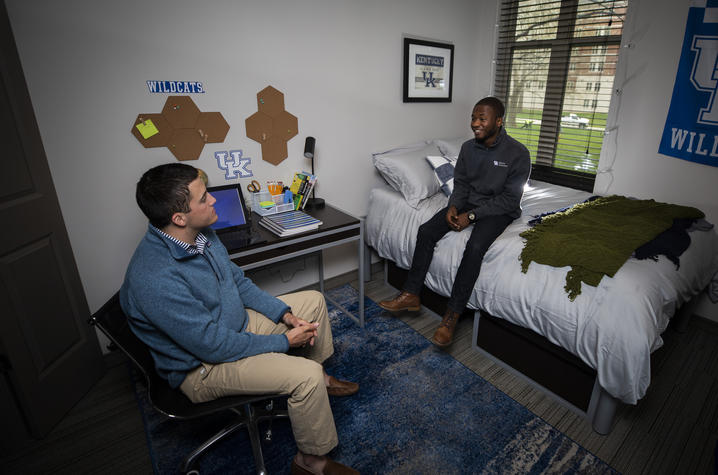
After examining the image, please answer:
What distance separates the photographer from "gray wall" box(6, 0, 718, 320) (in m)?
1.75

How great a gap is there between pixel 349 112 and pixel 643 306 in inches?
80.7

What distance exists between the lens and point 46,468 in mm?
1540

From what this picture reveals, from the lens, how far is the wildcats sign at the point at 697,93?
216 cm

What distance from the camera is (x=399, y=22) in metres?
2.75

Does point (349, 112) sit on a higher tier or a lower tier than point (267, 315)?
higher

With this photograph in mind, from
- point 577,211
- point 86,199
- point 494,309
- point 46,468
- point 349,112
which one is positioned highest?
point 349,112

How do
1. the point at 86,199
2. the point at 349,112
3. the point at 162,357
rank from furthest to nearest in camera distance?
the point at 349,112 → the point at 86,199 → the point at 162,357

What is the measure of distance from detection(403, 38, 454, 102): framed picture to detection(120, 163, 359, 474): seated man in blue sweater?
2.14 meters

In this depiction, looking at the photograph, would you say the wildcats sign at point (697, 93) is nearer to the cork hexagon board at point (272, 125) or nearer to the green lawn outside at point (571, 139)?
the green lawn outside at point (571, 139)

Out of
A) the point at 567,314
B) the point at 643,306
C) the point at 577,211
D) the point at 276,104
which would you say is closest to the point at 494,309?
the point at 567,314

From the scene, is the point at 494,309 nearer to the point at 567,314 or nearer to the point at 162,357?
the point at 567,314

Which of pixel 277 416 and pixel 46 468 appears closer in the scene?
pixel 46 468

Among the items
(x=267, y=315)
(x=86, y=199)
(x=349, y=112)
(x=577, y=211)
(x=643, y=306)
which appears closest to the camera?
(x=643, y=306)

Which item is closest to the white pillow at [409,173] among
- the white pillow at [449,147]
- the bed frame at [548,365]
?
the white pillow at [449,147]
